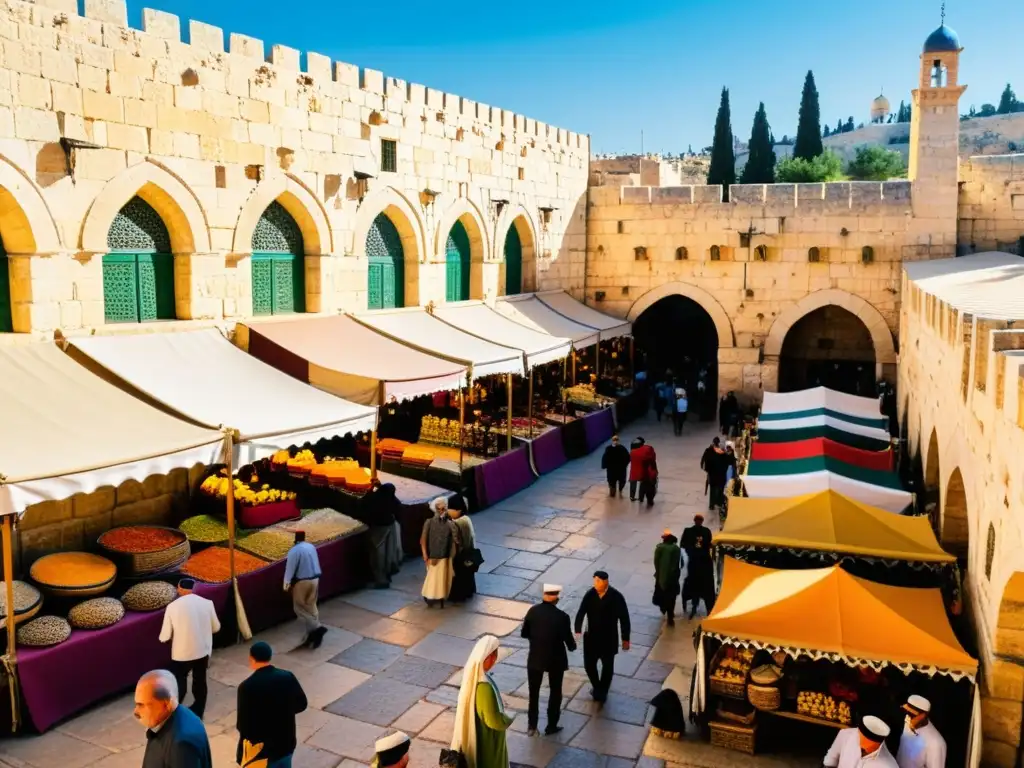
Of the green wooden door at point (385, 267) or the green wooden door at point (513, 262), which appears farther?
the green wooden door at point (513, 262)

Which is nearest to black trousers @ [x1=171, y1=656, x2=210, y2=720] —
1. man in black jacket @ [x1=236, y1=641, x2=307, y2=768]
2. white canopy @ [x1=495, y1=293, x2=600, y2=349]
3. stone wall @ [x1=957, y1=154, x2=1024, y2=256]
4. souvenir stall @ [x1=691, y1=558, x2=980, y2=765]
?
man in black jacket @ [x1=236, y1=641, x2=307, y2=768]

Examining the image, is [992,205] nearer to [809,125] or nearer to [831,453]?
[831,453]

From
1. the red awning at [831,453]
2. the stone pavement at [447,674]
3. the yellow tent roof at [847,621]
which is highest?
the red awning at [831,453]

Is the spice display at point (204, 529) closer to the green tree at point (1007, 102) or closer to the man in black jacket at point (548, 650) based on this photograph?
the man in black jacket at point (548, 650)

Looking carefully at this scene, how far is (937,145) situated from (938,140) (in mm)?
92

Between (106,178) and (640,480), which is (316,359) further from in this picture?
(640,480)

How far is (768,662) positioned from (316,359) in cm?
587

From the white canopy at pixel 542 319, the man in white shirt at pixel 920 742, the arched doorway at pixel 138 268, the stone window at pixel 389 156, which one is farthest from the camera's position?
the white canopy at pixel 542 319

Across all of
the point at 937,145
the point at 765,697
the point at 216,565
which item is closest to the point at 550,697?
the point at 765,697

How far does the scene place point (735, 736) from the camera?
6.15 metres

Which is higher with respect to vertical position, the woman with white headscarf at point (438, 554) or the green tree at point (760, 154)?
the green tree at point (760, 154)

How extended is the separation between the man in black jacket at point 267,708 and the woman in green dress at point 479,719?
0.92 m

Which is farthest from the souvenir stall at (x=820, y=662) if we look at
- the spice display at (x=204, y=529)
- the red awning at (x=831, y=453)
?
the spice display at (x=204, y=529)

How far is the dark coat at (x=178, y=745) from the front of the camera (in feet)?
12.4
